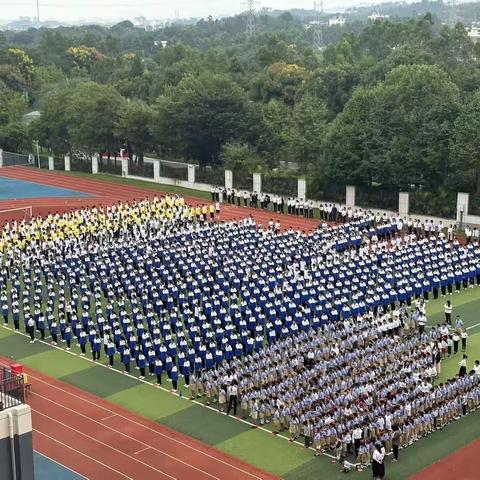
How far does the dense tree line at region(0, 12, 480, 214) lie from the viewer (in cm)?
3938

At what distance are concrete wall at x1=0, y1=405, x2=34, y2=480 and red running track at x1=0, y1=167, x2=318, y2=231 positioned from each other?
2554cm

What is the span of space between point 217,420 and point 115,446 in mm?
2332

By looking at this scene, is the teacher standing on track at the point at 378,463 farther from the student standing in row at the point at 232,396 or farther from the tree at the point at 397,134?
the tree at the point at 397,134

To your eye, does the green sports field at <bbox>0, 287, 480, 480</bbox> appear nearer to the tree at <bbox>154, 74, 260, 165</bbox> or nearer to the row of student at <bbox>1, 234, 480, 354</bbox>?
the row of student at <bbox>1, 234, 480, 354</bbox>

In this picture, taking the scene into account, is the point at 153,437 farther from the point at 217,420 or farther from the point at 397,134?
the point at 397,134

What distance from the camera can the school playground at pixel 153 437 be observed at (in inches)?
683

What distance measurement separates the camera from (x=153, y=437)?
18.8 metres

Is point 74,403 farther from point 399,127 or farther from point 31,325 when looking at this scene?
point 399,127

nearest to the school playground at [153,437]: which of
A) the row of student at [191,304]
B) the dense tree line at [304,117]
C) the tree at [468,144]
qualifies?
the row of student at [191,304]

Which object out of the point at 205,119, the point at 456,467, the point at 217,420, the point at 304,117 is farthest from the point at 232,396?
the point at 205,119

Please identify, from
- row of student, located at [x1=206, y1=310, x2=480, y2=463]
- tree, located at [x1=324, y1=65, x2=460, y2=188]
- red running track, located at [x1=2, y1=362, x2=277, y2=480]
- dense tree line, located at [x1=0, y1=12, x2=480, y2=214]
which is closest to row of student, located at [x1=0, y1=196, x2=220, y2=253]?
tree, located at [x1=324, y1=65, x2=460, y2=188]

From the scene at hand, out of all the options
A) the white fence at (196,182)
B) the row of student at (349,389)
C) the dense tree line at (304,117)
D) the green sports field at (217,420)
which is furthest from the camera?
the dense tree line at (304,117)

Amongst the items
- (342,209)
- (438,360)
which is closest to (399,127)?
(342,209)

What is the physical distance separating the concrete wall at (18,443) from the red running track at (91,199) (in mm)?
25543
